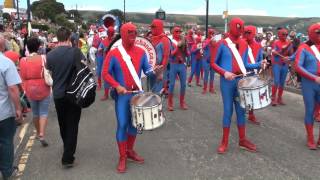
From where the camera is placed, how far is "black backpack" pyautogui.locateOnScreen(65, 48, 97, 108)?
570 cm

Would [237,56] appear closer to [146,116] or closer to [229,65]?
[229,65]

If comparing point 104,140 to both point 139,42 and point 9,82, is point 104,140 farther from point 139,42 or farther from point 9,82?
point 9,82

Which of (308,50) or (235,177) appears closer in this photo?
(235,177)

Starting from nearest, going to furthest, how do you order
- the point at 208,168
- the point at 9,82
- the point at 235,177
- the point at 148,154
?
the point at 9,82 → the point at 235,177 → the point at 208,168 → the point at 148,154

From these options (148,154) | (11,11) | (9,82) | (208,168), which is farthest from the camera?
(11,11)

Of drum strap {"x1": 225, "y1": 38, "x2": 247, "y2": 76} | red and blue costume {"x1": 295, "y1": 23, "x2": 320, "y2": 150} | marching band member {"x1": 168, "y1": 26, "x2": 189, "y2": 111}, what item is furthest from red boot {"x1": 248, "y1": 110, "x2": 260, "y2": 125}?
drum strap {"x1": 225, "y1": 38, "x2": 247, "y2": 76}

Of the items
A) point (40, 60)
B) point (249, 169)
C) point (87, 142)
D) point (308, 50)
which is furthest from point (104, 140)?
point (308, 50)

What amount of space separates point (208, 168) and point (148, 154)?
3.54 ft

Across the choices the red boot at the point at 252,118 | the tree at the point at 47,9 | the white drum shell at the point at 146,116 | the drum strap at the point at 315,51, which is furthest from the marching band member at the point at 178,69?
the tree at the point at 47,9

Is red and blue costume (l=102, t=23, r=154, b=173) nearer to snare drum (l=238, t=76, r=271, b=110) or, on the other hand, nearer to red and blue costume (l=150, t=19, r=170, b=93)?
snare drum (l=238, t=76, r=271, b=110)

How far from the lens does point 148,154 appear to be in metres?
6.64

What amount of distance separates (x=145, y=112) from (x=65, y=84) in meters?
1.22

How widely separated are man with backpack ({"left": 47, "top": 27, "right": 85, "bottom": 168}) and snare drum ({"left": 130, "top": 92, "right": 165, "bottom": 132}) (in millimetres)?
852

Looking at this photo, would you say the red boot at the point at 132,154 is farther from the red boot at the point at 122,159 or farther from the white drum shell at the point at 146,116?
the white drum shell at the point at 146,116
